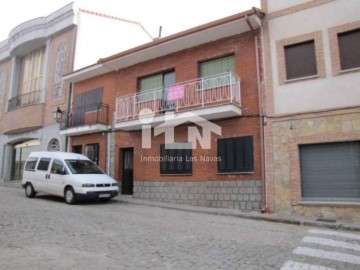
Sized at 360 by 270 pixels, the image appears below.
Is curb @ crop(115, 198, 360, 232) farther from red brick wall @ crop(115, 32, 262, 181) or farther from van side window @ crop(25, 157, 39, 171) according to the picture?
van side window @ crop(25, 157, 39, 171)

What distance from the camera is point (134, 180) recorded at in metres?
13.4

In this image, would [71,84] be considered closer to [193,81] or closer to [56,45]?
[56,45]

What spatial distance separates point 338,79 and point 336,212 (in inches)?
149

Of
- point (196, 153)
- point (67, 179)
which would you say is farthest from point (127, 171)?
point (196, 153)

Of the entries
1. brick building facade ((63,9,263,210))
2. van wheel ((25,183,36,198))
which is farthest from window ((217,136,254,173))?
van wheel ((25,183,36,198))

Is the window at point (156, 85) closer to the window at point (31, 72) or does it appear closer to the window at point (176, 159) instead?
the window at point (176, 159)

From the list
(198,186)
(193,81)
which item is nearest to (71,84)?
(193,81)

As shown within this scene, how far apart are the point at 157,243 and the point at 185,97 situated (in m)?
6.63

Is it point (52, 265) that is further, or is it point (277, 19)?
point (277, 19)

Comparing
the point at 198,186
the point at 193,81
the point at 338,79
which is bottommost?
the point at 198,186

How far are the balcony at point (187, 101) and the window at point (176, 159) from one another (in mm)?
1188

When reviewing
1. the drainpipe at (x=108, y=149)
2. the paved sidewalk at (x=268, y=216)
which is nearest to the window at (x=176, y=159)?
the paved sidewalk at (x=268, y=216)

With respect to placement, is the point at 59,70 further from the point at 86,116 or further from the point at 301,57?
the point at 301,57

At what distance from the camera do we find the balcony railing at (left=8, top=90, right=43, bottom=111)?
1875 cm
